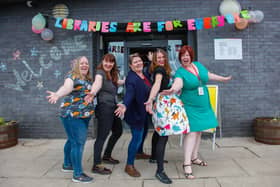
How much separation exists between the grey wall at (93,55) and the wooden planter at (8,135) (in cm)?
61

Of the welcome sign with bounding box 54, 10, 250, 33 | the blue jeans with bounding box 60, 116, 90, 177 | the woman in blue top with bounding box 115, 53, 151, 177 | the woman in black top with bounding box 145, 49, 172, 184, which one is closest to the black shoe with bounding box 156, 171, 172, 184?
the woman in black top with bounding box 145, 49, 172, 184

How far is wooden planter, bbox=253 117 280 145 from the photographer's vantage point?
456 centimetres

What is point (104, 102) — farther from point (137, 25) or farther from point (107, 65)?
point (137, 25)

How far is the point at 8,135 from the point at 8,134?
0.02m

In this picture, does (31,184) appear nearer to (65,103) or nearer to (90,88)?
(65,103)

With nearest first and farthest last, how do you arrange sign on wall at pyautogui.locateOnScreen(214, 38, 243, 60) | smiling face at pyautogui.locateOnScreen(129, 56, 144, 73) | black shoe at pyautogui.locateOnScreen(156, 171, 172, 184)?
black shoe at pyautogui.locateOnScreen(156, 171, 172, 184)
smiling face at pyautogui.locateOnScreen(129, 56, 144, 73)
sign on wall at pyautogui.locateOnScreen(214, 38, 243, 60)

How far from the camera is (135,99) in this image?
3.18 meters

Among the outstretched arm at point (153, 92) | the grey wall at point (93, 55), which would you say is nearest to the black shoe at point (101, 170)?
the outstretched arm at point (153, 92)

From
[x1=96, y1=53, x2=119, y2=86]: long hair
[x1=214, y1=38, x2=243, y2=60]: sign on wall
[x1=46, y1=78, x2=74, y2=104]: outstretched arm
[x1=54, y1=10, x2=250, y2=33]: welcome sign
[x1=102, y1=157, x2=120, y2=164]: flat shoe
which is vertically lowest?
[x1=102, y1=157, x2=120, y2=164]: flat shoe

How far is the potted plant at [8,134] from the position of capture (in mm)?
4711

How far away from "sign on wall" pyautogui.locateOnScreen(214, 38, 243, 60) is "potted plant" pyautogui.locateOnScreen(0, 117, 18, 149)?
4.51m

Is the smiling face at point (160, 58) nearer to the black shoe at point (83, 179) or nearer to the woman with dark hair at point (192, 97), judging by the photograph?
the woman with dark hair at point (192, 97)

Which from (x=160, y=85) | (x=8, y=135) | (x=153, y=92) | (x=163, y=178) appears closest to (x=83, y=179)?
(x=163, y=178)

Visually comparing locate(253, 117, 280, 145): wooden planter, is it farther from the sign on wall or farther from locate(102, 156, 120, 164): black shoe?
locate(102, 156, 120, 164): black shoe
